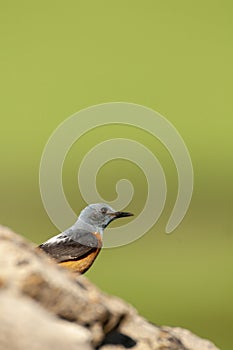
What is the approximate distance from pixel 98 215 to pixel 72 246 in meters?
0.49

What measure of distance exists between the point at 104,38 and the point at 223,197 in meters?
4.30

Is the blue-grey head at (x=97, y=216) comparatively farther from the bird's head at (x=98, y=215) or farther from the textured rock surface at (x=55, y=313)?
the textured rock surface at (x=55, y=313)

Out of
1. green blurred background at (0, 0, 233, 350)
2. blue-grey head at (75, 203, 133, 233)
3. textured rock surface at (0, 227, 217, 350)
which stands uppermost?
green blurred background at (0, 0, 233, 350)

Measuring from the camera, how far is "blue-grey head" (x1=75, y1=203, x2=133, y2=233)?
5273 mm

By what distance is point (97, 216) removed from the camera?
5.34 meters

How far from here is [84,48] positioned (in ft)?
45.7

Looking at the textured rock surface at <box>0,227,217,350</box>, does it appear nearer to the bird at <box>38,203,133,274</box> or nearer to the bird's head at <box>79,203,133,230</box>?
the bird at <box>38,203,133,274</box>

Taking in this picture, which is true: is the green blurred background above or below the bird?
above

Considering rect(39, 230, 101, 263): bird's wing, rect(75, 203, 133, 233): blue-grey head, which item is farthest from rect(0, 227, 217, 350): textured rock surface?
rect(75, 203, 133, 233): blue-grey head

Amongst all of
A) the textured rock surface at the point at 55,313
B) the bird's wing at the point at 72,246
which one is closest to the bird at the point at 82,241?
the bird's wing at the point at 72,246

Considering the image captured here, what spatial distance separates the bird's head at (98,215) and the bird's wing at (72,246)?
0.12 m

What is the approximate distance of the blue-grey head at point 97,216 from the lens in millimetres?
5273

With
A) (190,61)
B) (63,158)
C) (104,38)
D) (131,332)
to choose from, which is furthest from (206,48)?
(131,332)

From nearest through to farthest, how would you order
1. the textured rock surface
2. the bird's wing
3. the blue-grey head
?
the textured rock surface < the bird's wing < the blue-grey head
